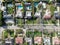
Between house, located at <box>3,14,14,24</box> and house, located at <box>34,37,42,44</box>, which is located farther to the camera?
house, located at <box>3,14,14,24</box>

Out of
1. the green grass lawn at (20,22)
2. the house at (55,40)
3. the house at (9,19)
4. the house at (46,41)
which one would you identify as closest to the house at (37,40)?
the house at (46,41)

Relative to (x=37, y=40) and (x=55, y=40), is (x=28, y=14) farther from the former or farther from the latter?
(x=55, y=40)

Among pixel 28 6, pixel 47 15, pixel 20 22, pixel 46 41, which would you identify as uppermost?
pixel 28 6

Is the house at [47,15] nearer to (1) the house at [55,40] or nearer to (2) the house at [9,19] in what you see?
(1) the house at [55,40]

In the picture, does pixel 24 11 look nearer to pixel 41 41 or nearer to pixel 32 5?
pixel 32 5

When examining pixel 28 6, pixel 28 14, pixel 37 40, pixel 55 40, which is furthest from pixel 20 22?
pixel 55 40

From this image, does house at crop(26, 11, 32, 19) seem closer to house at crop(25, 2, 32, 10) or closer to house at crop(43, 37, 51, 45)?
house at crop(25, 2, 32, 10)

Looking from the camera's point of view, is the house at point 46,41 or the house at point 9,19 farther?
the house at point 9,19

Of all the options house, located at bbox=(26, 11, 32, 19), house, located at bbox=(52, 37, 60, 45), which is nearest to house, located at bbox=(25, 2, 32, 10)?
house, located at bbox=(26, 11, 32, 19)

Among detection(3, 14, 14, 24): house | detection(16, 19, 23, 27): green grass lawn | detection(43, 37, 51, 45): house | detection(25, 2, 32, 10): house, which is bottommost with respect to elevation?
detection(43, 37, 51, 45): house

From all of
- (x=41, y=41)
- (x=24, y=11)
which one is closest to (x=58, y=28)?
(x=41, y=41)

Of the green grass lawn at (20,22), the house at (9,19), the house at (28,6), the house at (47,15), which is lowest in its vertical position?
the green grass lawn at (20,22)
